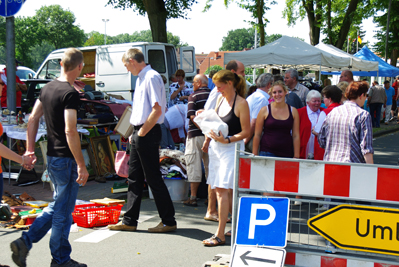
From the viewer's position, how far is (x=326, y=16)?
21625 mm

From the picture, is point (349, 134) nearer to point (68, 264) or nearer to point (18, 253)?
point (68, 264)

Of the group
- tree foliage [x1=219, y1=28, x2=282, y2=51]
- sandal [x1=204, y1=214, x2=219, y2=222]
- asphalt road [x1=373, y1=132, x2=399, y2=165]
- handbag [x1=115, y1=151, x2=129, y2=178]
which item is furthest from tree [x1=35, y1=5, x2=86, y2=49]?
tree foliage [x1=219, y1=28, x2=282, y2=51]

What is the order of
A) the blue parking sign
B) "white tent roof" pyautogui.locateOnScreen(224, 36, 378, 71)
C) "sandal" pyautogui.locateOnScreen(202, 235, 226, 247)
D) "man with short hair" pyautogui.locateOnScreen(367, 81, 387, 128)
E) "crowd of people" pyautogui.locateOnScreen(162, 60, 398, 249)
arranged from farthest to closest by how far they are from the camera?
"man with short hair" pyautogui.locateOnScreen(367, 81, 387, 128) < "white tent roof" pyautogui.locateOnScreen(224, 36, 378, 71) < "sandal" pyautogui.locateOnScreen(202, 235, 226, 247) < "crowd of people" pyautogui.locateOnScreen(162, 60, 398, 249) < the blue parking sign

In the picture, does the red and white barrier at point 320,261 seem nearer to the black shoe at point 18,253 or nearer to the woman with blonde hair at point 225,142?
the woman with blonde hair at point 225,142

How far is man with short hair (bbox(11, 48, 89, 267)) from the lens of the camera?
3.64m

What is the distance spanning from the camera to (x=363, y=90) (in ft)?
15.0

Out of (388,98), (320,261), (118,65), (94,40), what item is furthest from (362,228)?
(94,40)

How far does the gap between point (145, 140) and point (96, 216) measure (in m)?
1.23

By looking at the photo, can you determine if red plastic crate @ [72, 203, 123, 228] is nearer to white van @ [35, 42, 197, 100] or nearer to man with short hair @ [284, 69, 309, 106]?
man with short hair @ [284, 69, 309, 106]

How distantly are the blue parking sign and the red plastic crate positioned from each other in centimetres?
254

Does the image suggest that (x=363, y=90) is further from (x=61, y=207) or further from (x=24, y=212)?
(x=24, y=212)

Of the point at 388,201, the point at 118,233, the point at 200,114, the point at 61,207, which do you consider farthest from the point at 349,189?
the point at 118,233

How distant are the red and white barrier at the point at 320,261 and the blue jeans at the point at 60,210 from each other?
193 cm

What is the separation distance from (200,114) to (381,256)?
7.51 ft
